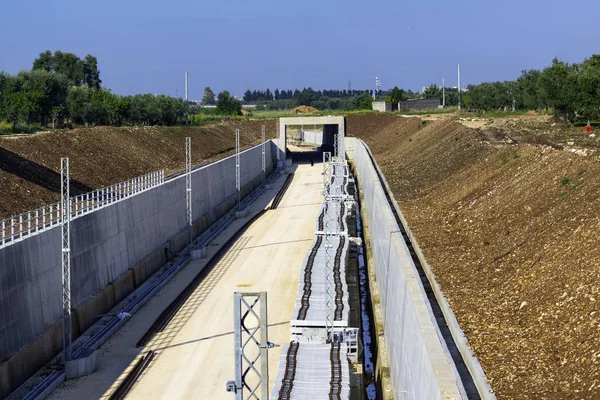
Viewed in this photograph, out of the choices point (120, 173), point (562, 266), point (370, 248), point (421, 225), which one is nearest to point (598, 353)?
point (562, 266)

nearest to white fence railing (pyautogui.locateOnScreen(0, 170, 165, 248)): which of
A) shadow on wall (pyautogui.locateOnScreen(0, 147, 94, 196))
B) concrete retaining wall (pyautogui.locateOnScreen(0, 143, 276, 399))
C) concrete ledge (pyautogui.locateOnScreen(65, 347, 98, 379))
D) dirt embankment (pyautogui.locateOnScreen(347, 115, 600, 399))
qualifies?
concrete retaining wall (pyautogui.locateOnScreen(0, 143, 276, 399))

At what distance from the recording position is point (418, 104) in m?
167

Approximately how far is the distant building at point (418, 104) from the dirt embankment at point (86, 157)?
70.4m

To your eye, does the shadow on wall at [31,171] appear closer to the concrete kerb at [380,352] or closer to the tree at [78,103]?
the concrete kerb at [380,352]

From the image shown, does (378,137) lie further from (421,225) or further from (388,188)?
(421,225)

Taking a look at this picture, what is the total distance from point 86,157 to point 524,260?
144 ft

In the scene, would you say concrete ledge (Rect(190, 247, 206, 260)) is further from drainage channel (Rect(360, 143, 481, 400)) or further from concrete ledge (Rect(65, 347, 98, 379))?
concrete ledge (Rect(65, 347, 98, 379))

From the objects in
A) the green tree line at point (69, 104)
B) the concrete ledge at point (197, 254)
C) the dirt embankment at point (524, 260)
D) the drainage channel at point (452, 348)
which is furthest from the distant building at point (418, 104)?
the drainage channel at point (452, 348)

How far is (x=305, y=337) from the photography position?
23453 millimetres

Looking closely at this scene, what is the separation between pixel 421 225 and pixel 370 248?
4651 millimetres

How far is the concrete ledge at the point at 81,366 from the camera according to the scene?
75.2 ft

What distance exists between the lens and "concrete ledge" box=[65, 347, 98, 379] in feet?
75.2

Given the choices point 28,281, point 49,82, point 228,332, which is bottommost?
point 228,332

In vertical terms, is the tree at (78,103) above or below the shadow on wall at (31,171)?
above
